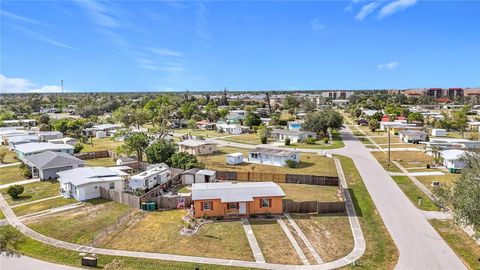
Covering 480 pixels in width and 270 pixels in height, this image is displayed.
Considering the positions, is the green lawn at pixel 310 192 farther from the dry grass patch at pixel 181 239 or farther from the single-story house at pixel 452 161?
the single-story house at pixel 452 161

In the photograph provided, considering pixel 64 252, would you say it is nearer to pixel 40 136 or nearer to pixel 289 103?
pixel 40 136

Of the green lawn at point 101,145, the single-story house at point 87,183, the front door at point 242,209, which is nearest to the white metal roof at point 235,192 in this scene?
the front door at point 242,209

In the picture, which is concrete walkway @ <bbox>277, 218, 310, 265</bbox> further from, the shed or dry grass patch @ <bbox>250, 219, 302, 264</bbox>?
the shed

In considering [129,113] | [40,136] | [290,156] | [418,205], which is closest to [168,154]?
[290,156]

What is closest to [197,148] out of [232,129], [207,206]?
[232,129]

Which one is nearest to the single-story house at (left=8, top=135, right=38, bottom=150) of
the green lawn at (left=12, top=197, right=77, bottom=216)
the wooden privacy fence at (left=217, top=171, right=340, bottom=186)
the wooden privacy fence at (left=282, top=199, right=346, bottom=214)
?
the green lawn at (left=12, top=197, right=77, bottom=216)

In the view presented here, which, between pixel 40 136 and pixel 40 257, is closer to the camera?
pixel 40 257
